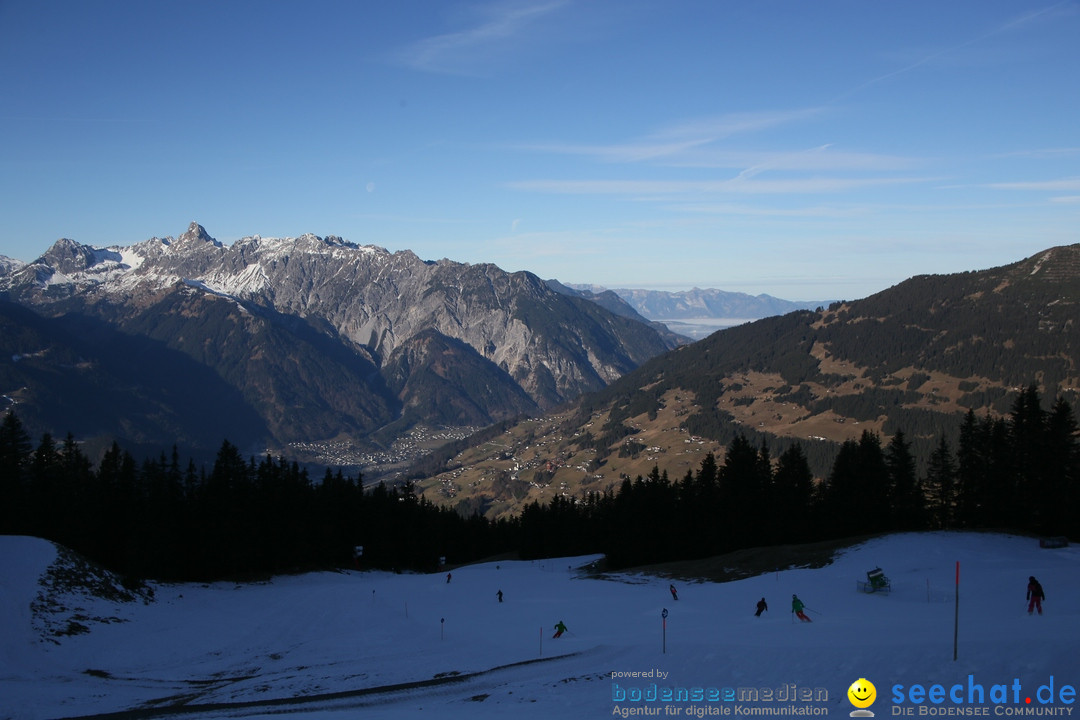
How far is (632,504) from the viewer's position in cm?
8206

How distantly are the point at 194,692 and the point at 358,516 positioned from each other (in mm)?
54111

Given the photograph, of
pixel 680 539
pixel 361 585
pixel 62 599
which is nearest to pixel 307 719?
pixel 62 599

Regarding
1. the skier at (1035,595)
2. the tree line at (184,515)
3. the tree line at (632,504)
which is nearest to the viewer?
the skier at (1035,595)

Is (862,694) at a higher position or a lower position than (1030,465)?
lower

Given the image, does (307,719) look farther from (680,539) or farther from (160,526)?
(680,539)

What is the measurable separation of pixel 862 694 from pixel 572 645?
17.0m

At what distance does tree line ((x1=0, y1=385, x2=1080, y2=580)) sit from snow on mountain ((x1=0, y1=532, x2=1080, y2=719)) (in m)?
7.79

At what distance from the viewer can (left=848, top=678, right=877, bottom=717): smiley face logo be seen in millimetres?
19109

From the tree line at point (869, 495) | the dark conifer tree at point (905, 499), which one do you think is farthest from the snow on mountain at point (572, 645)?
the dark conifer tree at point (905, 499)

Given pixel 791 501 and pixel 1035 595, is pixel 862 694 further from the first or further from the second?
pixel 791 501

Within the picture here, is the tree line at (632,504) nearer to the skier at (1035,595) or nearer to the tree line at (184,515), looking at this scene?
the tree line at (184,515)

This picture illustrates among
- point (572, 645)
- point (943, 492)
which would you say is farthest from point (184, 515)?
point (943, 492)

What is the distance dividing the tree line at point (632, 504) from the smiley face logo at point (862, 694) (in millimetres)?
49845

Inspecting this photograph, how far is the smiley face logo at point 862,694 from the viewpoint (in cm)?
1911
